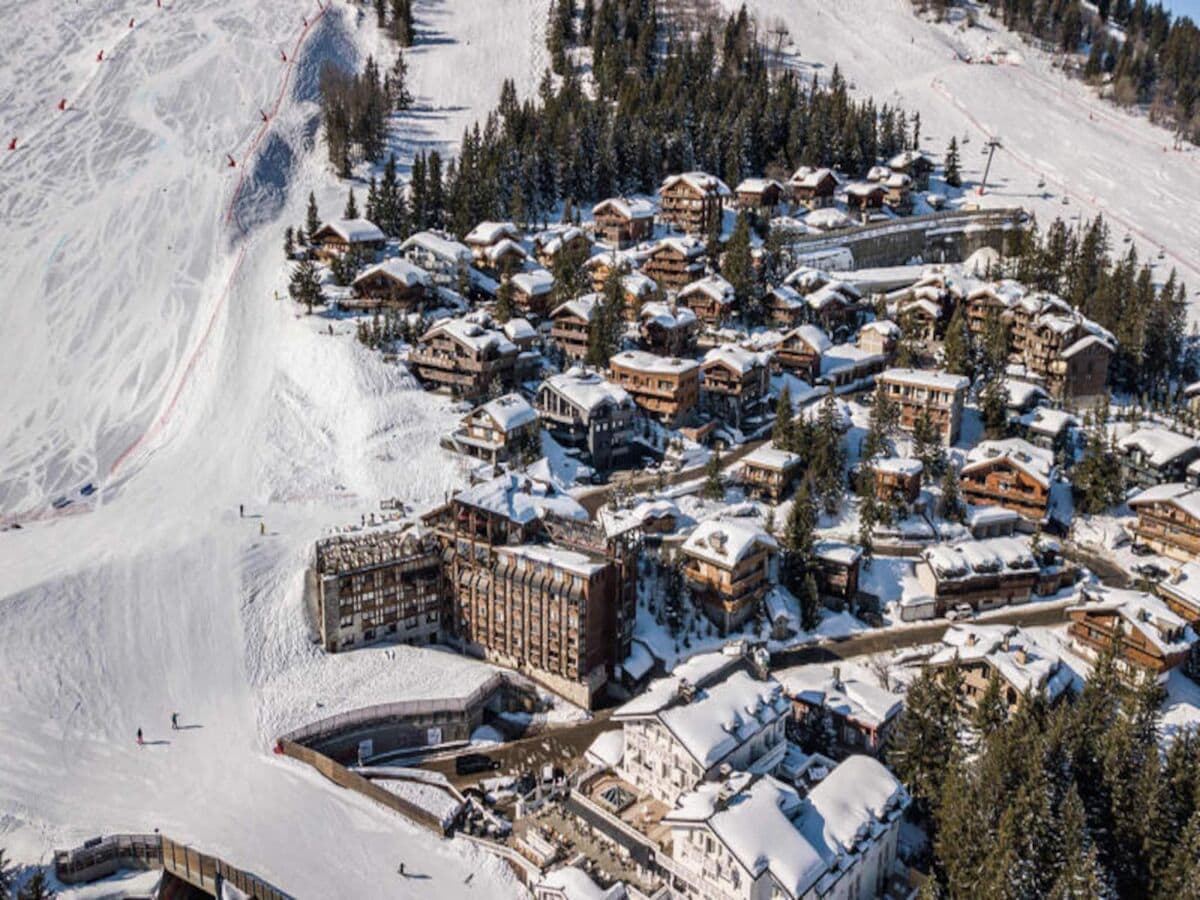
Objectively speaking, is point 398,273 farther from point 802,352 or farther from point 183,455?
point 802,352

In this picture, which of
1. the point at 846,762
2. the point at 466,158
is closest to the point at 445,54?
the point at 466,158

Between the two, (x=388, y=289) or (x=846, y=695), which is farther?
(x=388, y=289)

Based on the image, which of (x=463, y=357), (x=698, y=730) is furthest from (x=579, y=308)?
(x=698, y=730)

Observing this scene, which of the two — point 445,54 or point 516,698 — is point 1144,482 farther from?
point 445,54

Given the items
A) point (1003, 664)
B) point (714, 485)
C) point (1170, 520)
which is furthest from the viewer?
point (714, 485)

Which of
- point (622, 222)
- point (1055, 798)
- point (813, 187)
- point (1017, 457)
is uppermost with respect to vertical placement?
point (813, 187)
